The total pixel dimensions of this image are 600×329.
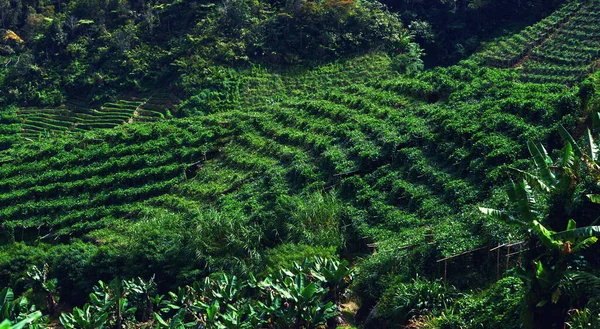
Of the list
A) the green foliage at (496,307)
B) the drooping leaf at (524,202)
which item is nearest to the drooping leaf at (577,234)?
the drooping leaf at (524,202)

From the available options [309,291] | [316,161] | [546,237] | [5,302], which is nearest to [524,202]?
[546,237]

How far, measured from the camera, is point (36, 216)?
29.2 metres

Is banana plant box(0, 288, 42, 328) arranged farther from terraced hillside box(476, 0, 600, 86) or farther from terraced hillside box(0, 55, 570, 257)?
terraced hillside box(476, 0, 600, 86)

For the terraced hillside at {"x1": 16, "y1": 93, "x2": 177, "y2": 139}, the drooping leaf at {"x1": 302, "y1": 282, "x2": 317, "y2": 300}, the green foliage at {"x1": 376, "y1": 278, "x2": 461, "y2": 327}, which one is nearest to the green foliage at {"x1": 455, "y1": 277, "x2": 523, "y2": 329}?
the green foliage at {"x1": 376, "y1": 278, "x2": 461, "y2": 327}

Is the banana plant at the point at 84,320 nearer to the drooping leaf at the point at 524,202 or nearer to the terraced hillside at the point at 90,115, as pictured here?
the drooping leaf at the point at 524,202

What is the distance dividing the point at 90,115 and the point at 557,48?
2780 cm

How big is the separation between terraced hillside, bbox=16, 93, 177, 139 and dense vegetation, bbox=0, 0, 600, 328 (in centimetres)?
15

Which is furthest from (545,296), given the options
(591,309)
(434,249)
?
(434,249)

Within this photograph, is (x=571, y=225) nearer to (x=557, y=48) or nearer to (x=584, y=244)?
(x=584, y=244)

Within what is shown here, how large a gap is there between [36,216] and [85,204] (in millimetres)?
2268

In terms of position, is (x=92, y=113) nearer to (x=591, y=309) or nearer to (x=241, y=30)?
(x=241, y=30)

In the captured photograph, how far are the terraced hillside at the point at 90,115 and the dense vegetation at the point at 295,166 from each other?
0.15m

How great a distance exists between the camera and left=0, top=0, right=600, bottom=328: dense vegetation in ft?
49.8

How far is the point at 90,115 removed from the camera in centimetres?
3997
